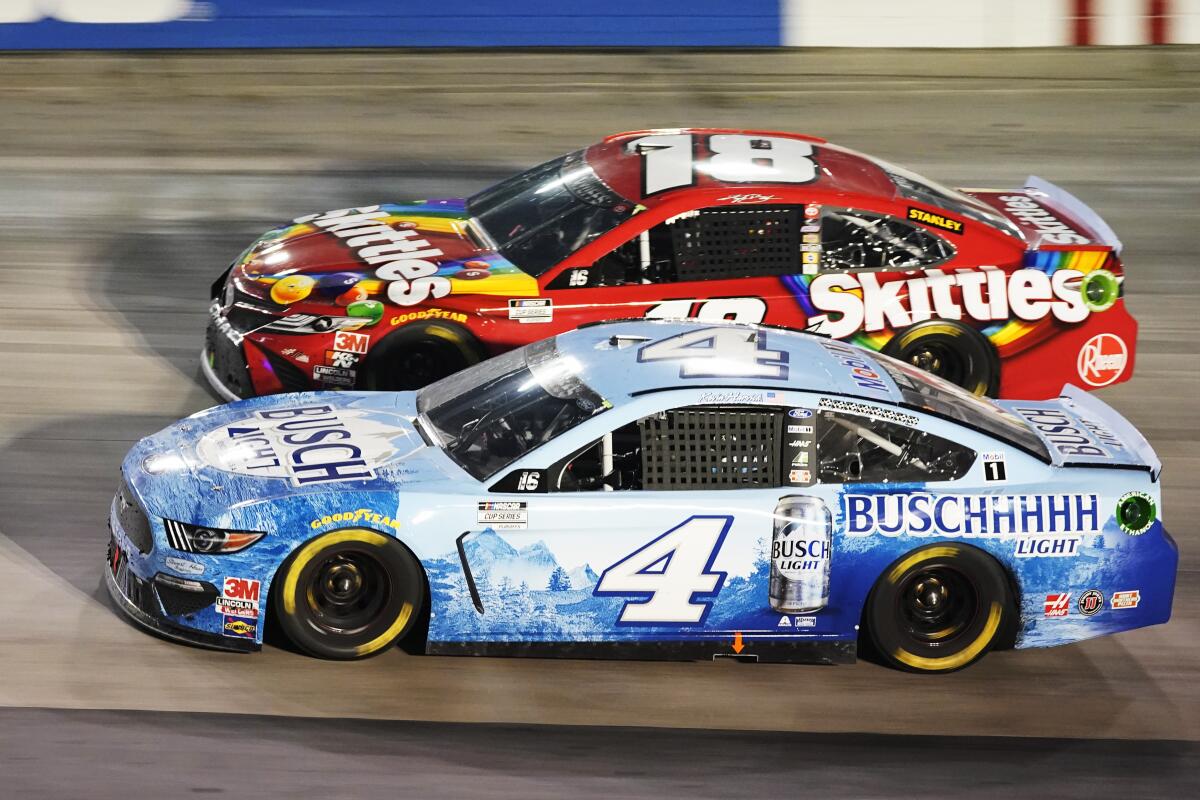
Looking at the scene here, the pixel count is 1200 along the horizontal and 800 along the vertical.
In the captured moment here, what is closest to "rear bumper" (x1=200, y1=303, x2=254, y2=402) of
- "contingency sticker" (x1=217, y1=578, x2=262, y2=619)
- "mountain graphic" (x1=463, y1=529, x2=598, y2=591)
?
"contingency sticker" (x1=217, y1=578, x2=262, y2=619)

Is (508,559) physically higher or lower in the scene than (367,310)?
lower

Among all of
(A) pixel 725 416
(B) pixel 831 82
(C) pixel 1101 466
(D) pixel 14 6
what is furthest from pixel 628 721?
(D) pixel 14 6

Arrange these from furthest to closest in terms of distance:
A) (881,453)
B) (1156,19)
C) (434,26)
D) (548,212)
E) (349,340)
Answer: (1156,19), (434,26), (548,212), (349,340), (881,453)

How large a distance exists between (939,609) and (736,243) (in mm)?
2836

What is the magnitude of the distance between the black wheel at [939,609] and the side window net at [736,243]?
268cm

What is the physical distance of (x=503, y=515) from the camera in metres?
6.19

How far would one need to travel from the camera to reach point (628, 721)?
616 cm

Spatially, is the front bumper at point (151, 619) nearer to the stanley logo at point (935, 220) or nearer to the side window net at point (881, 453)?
the side window net at point (881, 453)

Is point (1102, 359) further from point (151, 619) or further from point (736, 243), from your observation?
point (151, 619)

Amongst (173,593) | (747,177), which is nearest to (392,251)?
(747,177)

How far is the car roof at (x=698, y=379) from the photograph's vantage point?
21.1 feet

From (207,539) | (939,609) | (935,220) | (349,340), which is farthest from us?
(935,220)

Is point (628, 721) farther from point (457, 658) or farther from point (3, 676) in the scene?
point (3, 676)

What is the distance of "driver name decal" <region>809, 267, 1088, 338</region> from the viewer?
28.8 feet
